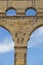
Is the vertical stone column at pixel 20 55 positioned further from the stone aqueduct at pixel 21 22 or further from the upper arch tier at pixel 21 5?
the upper arch tier at pixel 21 5

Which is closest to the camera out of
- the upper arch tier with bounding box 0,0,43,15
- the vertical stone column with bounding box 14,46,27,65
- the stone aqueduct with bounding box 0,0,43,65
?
the vertical stone column with bounding box 14,46,27,65

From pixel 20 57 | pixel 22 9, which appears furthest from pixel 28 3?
pixel 20 57

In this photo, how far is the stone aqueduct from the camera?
34.6m

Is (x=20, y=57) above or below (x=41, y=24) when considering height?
below

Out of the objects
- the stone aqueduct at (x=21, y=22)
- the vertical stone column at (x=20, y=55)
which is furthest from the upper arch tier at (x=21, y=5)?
the vertical stone column at (x=20, y=55)

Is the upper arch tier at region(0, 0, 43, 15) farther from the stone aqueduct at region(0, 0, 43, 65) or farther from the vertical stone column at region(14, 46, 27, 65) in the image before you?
the vertical stone column at region(14, 46, 27, 65)

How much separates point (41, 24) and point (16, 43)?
2968mm

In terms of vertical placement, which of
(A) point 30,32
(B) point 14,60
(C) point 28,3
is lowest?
(B) point 14,60

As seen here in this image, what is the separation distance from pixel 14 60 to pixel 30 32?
9.96 feet

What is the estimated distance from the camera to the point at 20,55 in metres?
34.4

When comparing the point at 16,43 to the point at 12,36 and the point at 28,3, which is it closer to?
the point at 12,36

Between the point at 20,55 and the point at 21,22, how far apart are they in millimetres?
3175

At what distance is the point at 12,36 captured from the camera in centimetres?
3503

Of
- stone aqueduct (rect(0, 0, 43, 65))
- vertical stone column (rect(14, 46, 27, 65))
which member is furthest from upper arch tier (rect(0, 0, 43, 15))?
vertical stone column (rect(14, 46, 27, 65))
